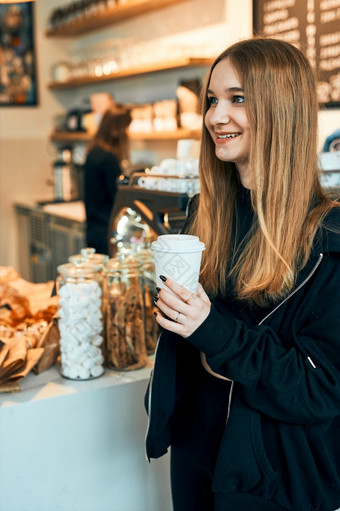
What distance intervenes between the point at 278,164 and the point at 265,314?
0.95ft

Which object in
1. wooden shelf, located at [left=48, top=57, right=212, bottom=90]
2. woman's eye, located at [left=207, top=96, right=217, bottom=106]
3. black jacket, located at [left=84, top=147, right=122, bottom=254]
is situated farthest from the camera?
wooden shelf, located at [left=48, top=57, right=212, bottom=90]

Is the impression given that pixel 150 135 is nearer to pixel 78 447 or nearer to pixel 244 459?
pixel 78 447

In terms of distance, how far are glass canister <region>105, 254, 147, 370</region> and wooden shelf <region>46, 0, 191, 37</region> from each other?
10.00ft

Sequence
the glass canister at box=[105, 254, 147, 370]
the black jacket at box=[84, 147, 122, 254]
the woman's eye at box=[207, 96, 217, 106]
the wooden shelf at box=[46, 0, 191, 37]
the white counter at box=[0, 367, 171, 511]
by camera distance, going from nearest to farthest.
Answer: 1. the woman's eye at box=[207, 96, 217, 106]
2. the white counter at box=[0, 367, 171, 511]
3. the glass canister at box=[105, 254, 147, 370]
4. the black jacket at box=[84, 147, 122, 254]
5. the wooden shelf at box=[46, 0, 191, 37]

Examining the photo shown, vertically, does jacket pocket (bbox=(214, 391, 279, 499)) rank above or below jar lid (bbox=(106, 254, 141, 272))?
below

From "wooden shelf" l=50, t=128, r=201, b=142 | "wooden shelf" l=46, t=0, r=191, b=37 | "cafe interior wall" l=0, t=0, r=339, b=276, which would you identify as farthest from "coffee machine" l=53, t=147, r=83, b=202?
"wooden shelf" l=46, t=0, r=191, b=37

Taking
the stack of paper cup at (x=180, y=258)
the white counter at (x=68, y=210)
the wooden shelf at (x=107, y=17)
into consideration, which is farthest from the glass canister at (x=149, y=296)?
the wooden shelf at (x=107, y=17)

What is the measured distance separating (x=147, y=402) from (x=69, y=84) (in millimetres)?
4481

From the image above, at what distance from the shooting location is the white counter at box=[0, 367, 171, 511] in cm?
145

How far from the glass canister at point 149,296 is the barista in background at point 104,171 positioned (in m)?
1.91

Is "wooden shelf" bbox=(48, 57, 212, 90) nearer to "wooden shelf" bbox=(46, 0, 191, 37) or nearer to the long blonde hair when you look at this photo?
"wooden shelf" bbox=(46, 0, 191, 37)

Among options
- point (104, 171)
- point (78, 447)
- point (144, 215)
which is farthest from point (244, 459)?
point (104, 171)

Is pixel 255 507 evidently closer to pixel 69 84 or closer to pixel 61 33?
pixel 69 84

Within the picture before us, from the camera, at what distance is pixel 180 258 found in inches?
40.3
